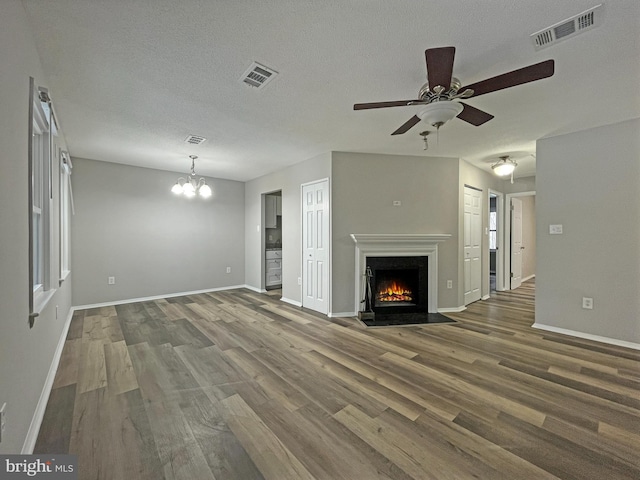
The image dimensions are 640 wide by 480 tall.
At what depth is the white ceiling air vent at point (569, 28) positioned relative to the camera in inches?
60.5

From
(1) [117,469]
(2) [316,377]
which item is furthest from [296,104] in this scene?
(1) [117,469]

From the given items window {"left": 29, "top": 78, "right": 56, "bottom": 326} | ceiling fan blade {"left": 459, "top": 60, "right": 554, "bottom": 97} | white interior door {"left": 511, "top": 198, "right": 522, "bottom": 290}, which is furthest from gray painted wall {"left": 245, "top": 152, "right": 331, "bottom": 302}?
white interior door {"left": 511, "top": 198, "right": 522, "bottom": 290}

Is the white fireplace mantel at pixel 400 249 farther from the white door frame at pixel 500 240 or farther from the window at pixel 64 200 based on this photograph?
the window at pixel 64 200

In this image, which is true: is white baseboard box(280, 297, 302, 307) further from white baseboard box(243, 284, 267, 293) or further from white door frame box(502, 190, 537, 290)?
white door frame box(502, 190, 537, 290)

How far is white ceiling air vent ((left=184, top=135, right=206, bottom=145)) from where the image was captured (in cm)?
353

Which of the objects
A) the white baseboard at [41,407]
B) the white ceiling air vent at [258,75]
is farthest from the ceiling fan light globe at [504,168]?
the white baseboard at [41,407]

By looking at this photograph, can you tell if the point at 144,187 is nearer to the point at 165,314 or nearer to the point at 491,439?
the point at 165,314

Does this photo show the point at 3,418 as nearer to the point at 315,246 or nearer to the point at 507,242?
the point at 315,246

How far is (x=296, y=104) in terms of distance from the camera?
2611mm

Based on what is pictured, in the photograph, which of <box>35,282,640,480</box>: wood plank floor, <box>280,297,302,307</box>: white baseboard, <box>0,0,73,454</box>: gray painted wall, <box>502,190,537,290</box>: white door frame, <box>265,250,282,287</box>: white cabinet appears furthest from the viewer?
<box>265,250,282,287</box>: white cabinet

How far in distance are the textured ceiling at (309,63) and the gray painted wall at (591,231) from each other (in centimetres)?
32

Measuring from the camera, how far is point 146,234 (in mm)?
5160

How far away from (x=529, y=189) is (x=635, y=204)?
2.86 m

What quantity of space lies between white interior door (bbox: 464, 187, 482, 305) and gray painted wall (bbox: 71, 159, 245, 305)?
16.1 ft
